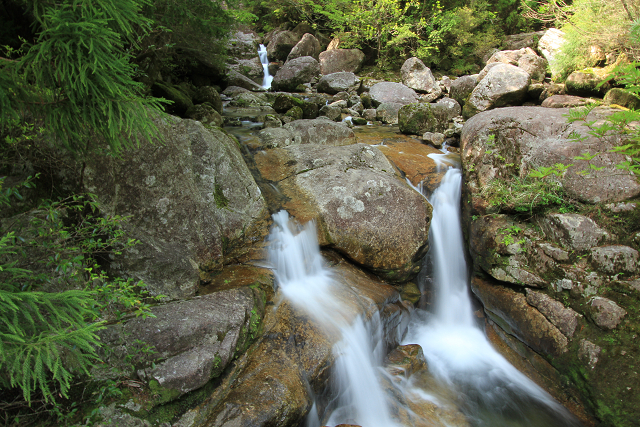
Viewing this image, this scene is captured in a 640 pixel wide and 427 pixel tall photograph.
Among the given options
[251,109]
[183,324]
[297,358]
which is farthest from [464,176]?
[251,109]

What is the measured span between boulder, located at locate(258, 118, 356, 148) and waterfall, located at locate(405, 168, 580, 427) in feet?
8.98

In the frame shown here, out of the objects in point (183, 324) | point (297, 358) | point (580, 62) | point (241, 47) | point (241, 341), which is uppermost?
point (241, 47)

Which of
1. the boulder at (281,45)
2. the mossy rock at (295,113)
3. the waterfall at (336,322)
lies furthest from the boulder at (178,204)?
the boulder at (281,45)

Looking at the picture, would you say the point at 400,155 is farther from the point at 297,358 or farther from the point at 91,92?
the point at 91,92

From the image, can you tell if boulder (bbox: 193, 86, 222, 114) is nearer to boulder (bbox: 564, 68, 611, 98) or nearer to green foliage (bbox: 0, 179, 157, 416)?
green foliage (bbox: 0, 179, 157, 416)

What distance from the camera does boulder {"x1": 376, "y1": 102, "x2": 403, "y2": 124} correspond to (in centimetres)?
1296

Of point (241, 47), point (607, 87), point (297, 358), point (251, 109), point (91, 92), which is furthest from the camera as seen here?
point (241, 47)

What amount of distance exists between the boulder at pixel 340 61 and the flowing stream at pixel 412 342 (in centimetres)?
1824

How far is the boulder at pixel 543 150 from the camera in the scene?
17.0 feet

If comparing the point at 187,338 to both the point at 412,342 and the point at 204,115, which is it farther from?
the point at 204,115

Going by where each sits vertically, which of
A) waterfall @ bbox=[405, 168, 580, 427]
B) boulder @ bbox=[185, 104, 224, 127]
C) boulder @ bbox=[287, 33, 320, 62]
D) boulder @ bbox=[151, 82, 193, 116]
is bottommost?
waterfall @ bbox=[405, 168, 580, 427]

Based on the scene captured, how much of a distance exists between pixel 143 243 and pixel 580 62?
51.3 feet

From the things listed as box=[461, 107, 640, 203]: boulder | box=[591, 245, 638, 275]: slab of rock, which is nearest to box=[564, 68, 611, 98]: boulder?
box=[461, 107, 640, 203]: boulder

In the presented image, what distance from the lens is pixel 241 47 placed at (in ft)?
71.1
